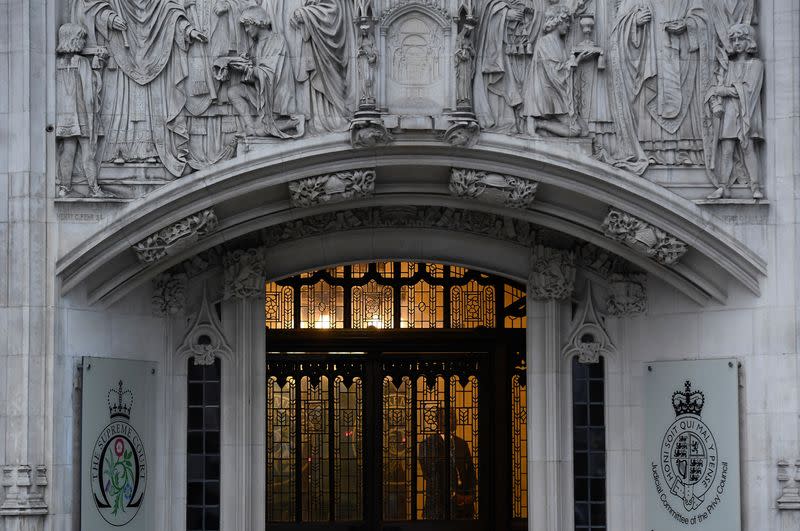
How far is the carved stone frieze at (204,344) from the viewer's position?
15062 millimetres

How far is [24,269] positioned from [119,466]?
1983 millimetres

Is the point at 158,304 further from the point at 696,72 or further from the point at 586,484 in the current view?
the point at 696,72

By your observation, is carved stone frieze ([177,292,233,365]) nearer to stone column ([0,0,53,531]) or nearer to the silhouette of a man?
stone column ([0,0,53,531])

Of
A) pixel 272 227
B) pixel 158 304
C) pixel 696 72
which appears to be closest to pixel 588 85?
pixel 696 72

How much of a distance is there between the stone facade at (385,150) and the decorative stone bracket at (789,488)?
2cm

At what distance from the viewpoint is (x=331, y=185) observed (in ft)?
45.6

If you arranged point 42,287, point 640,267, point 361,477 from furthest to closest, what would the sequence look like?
point 361,477, point 640,267, point 42,287

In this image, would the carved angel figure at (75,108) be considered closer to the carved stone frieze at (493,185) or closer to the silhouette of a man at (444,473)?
the carved stone frieze at (493,185)

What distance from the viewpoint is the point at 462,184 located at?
45.8 ft

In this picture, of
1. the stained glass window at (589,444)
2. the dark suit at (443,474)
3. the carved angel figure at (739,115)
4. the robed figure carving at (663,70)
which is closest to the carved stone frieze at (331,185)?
the robed figure carving at (663,70)

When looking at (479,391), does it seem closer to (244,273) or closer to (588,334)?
(588,334)

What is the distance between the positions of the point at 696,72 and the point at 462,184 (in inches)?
89.7

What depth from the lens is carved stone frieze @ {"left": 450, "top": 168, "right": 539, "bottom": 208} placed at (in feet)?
45.7

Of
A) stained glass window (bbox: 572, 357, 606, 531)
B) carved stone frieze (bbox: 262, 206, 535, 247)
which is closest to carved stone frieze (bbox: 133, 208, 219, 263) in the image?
carved stone frieze (bbox: 262, 206, 535, 247)
